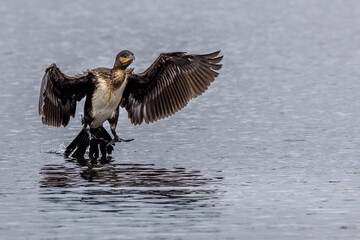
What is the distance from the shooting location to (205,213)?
10.2 meters

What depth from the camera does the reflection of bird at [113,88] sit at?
1427 centimetres

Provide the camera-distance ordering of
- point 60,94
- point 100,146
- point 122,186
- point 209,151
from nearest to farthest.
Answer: point 122,186 < point 209,151 < point 100,146 < point 60,94

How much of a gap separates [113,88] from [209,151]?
162cm

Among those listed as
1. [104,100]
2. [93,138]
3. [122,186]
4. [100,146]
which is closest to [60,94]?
[104,100]

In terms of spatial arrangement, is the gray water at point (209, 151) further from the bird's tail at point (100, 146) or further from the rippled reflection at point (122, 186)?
the bird's tail at point (100, 146)

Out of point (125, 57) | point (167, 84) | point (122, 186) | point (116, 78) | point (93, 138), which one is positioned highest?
point (125, 57)

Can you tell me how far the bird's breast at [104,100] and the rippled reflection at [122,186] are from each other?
3.03ft

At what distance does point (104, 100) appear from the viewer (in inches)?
563

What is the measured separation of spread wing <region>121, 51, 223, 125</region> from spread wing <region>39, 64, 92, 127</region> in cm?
73

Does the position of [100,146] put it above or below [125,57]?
below

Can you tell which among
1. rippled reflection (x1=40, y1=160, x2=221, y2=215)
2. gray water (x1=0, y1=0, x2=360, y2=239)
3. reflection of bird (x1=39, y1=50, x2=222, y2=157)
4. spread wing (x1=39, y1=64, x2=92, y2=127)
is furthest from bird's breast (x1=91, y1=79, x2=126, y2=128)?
rippled reflection (x1=40, y1=160, x2=221, y2=215)

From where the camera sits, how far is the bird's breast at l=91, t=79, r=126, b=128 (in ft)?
46.9

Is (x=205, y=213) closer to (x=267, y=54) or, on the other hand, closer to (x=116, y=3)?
(x=267, y=54)

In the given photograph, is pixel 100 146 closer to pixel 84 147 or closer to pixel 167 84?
pixel 84 147
